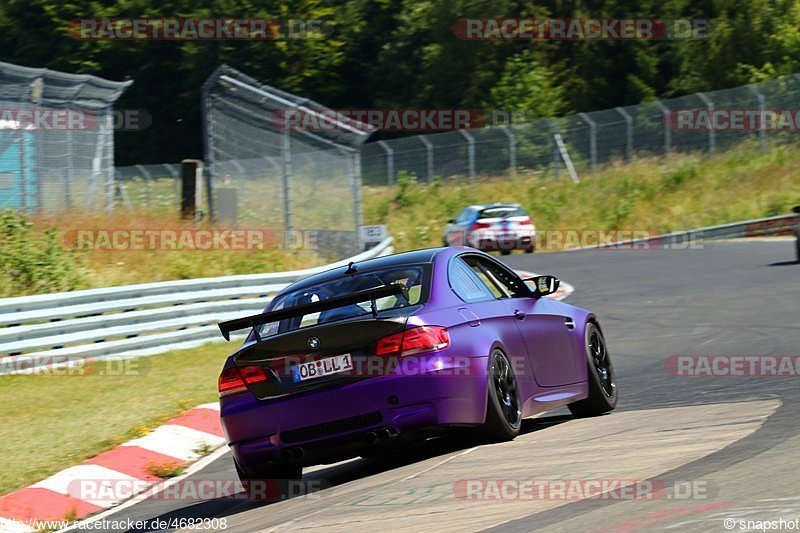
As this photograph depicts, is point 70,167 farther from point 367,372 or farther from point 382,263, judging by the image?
point 367,372

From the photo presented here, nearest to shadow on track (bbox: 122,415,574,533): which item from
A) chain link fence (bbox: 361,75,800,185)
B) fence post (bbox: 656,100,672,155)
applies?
chain link fence (bbox: 361,75,800,185)

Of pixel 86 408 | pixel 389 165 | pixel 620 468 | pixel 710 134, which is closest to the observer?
pixel 620 468

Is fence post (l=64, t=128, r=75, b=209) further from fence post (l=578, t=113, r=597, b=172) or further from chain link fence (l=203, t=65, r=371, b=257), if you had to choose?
fence post (l=578, t=113, r=597, b=172)

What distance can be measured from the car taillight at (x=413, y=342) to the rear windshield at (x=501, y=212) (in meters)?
24.7

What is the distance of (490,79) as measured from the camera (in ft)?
193

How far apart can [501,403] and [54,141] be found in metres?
15.0

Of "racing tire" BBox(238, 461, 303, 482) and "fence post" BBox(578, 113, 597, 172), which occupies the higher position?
"fence post" BBox(578, 113, 597, 172)

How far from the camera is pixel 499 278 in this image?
356 inches

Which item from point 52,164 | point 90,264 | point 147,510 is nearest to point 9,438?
point 147,510

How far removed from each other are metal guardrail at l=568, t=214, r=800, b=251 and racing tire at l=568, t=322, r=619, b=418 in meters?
22.7

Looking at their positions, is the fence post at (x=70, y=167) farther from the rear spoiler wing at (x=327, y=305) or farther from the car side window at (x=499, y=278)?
the rear spoiler wing at (x=327, y=305)

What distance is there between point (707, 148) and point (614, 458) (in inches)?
1392

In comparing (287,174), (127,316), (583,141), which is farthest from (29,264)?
(583,141)

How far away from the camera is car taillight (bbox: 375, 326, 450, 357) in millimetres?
7375
